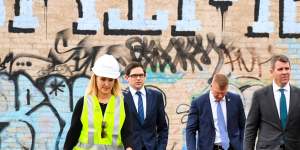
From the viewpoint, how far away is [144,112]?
8.79 meters

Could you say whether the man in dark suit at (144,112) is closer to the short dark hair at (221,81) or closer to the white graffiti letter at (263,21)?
the short dark hair at (221,81)

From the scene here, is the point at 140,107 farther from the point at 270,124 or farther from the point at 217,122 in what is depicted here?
the point at 270,124

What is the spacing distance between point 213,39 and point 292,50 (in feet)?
4.43

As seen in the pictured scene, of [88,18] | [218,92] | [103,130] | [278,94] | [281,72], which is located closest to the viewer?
[103,130]

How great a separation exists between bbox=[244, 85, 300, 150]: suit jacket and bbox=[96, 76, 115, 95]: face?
89.5 inches

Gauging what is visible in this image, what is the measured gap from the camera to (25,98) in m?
12.0

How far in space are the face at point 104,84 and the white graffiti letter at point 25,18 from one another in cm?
568

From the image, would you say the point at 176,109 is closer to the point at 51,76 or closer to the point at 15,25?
the point at 51,76

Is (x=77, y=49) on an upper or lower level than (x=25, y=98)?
upper

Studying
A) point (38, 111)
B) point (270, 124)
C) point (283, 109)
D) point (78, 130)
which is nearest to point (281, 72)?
point (283, 109)

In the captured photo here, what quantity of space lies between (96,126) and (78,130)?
18 cm

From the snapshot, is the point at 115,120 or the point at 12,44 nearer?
the point at 115,120

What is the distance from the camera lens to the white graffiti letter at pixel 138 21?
1210cm

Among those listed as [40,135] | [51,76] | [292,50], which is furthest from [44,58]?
[292,50]
